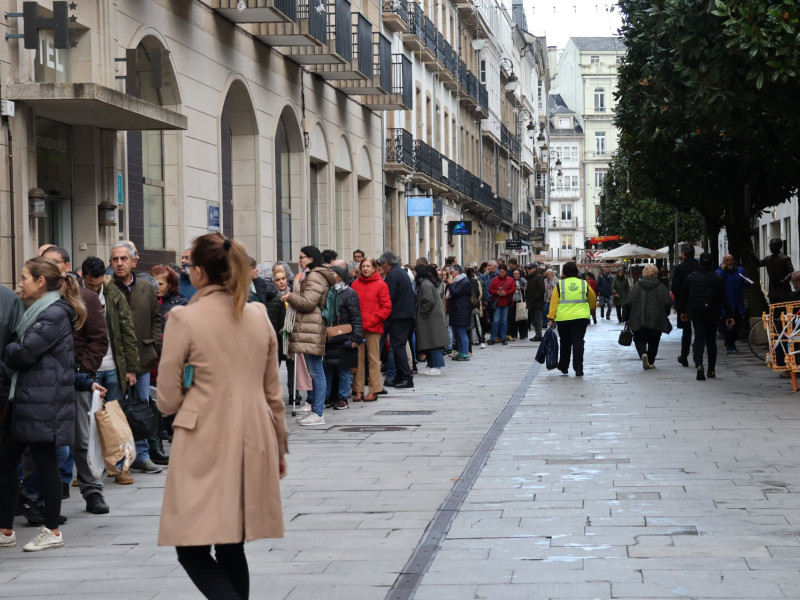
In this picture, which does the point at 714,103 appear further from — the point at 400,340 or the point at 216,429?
the point at 216,429

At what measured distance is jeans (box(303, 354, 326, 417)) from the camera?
43.6ft

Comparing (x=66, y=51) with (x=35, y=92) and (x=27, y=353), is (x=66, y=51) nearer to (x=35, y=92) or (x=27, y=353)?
(x=35, y=92)

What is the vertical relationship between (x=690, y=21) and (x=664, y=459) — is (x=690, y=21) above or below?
above

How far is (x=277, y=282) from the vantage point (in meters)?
14.8

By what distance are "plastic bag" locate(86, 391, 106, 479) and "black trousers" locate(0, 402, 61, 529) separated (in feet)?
3.05

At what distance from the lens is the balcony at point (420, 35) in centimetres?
3694

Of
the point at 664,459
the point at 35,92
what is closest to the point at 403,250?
the point at 35,92

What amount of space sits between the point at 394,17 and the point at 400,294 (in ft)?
58.8

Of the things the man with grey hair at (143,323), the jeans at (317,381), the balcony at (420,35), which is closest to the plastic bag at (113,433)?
the man with grey hair at (143,323)

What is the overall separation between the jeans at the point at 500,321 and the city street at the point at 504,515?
46.6 feet

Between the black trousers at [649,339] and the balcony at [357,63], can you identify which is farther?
the balcony at [357,63]

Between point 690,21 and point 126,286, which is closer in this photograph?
point 126,286

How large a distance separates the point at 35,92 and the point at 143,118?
5.30 feet

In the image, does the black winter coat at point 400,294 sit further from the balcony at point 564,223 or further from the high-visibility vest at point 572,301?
the balcony at point 564,223
